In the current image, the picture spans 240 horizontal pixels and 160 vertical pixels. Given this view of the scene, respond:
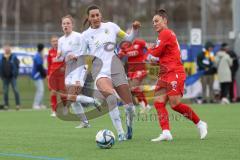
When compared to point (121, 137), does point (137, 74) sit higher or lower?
higher

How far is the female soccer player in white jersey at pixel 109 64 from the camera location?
40.6ft

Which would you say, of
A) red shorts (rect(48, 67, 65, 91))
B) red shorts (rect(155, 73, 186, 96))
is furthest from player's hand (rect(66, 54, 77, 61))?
red shorts (rect(48, 67, 65, 91))

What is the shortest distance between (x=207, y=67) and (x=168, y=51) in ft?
50.0

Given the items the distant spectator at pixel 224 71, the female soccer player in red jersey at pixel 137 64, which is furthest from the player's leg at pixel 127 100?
the distant spectator at pixel 224 71

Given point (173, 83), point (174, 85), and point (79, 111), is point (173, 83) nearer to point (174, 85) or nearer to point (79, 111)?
point (174, 85)

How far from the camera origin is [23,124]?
17234 mm

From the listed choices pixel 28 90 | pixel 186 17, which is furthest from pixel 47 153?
pixel 186 17

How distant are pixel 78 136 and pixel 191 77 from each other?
15563mm

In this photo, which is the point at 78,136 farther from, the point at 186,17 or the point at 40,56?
the point at 186,17

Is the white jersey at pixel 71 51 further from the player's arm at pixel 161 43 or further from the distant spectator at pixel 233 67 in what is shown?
the distant spectator at pixel 233 67

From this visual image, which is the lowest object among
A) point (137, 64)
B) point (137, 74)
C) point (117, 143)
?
point (117, 143)

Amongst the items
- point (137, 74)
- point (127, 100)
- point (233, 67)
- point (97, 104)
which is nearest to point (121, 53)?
point (137, 74)

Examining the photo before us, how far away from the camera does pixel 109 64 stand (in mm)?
12414

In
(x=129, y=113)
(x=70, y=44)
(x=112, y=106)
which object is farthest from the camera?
(x=70, y=44)
